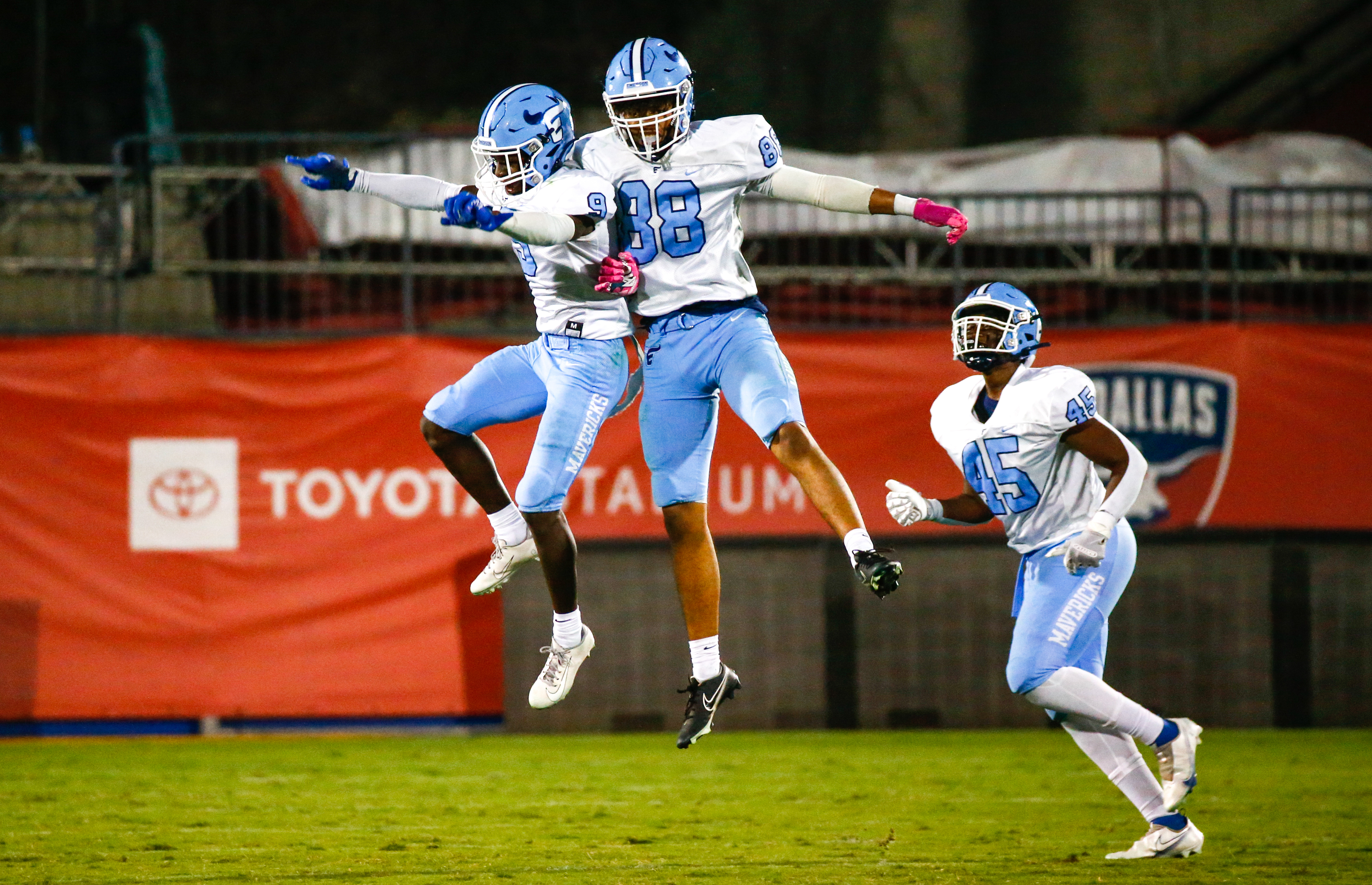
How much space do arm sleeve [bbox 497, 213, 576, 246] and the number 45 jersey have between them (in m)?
2.01

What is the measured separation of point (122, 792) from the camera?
889 centimetres

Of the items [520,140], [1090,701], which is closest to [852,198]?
[520,140]

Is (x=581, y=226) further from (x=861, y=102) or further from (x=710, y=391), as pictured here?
(x=861, y=102)

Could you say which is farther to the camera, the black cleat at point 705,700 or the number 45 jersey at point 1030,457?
the number 45 jersey at point 1030,457

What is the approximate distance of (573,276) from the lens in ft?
20.9

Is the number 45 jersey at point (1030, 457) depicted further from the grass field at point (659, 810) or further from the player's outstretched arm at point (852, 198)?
the grass field at point (659, 810)

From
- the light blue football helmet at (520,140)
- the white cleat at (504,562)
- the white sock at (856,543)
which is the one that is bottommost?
the white cleat at (504,562)

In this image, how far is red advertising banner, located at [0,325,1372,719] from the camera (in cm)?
1087

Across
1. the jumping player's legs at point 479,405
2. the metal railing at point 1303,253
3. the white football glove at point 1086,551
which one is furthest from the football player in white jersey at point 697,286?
the metal railing at point 1303,253

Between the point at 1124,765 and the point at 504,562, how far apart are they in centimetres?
255

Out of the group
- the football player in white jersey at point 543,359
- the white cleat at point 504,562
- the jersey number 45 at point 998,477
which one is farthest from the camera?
the jersey number 45 at point 998,477

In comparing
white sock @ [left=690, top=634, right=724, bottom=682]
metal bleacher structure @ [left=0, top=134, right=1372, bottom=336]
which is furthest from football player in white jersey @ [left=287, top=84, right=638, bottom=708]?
metal bleacher structure @ [left=0, top=134, right=1372, bottom=336]

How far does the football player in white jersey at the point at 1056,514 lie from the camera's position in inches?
266

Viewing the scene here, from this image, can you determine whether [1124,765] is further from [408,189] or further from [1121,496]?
[408,189]
